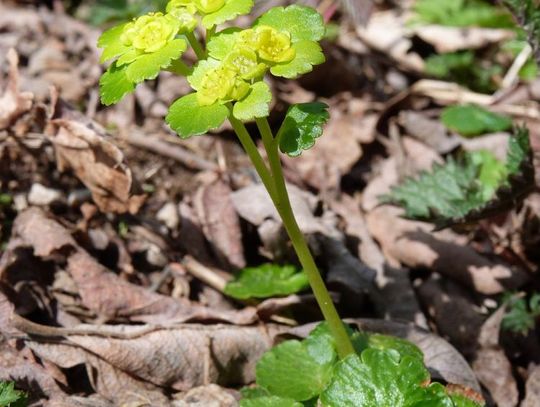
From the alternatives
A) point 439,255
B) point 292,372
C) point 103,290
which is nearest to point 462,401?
point 292,372

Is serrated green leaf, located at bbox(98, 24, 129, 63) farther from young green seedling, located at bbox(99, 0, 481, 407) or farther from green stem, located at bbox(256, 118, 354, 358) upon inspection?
green stem, located at bbox(256, 118, 354, 358)

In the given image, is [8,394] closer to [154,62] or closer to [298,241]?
[298,241]

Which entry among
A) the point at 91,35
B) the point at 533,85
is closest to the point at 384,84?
the point at 533,85

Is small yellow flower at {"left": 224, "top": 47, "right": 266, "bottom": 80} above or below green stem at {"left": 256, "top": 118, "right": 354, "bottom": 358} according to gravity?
above

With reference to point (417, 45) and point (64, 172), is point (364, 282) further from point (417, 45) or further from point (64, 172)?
point (417, 45)

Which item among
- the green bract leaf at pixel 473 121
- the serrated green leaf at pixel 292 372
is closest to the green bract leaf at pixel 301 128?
the serrated green leaf at pixel 292 372

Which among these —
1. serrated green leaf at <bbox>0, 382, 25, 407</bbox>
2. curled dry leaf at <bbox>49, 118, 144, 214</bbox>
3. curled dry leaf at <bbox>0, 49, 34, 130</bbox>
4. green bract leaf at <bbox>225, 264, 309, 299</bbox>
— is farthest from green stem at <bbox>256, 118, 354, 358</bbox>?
curled dry leaf at <bbox>0, 49, 34, 130</bbox>
